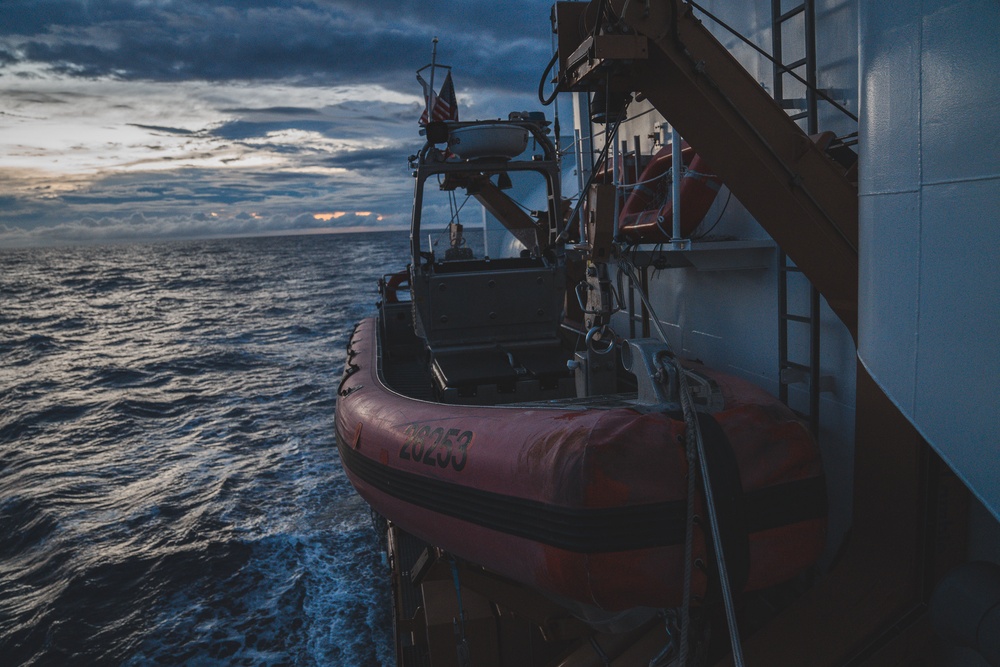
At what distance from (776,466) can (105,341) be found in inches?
846

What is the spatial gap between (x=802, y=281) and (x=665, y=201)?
1.60 m

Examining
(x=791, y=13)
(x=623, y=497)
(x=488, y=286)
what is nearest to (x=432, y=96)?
(x=488, y=286)

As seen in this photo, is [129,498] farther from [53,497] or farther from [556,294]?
[556,294]

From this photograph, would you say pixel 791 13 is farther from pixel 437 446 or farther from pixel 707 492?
pixel 437 446

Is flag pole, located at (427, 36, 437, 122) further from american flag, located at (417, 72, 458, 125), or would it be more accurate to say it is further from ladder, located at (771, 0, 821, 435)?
ladder, located at (771, 0, 821, 435)

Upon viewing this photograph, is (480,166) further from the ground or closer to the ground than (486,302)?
further from the ground

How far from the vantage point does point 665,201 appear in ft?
17.8

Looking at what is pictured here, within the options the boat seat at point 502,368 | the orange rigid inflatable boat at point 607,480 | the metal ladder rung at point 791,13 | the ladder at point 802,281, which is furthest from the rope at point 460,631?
the metal ladder rung at point 791,13

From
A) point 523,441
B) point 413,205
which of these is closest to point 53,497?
point 413,205

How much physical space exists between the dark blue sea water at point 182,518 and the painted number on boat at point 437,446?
8.47 ft

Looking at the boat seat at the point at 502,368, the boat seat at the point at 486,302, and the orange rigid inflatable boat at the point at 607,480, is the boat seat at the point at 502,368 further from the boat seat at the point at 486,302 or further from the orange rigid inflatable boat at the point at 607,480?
the orange rigid inflatable boat at the point at 607,480

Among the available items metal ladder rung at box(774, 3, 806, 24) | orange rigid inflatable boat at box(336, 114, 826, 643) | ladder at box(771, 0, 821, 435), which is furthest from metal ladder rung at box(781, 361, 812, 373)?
metal ladder rung at box(774, 3, 806, 24)

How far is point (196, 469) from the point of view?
910 cm

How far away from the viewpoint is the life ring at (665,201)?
4750 millimetres
